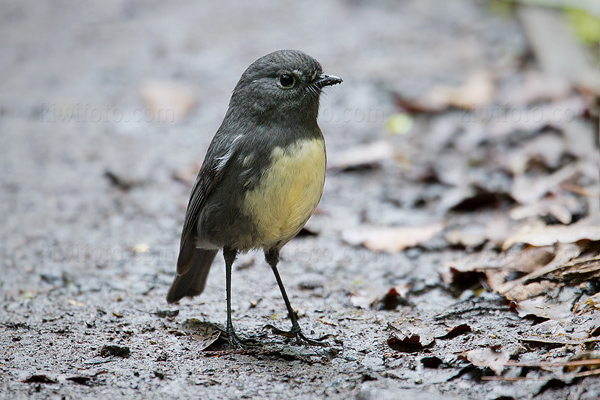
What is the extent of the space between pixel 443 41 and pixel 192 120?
3.24 metres

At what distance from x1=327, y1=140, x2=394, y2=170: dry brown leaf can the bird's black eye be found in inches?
97.8

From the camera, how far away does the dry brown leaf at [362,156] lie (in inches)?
241

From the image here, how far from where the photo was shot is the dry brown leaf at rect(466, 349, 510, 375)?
9.62 ft

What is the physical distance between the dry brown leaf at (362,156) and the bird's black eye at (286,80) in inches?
97.8

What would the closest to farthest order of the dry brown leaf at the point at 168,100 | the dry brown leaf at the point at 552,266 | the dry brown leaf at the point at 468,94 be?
the dry brown leaf at the point at 552,266, the dry brown leaf at the point at 468,94, the dry brown leaf at the point at 168,100

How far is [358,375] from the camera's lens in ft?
10.2

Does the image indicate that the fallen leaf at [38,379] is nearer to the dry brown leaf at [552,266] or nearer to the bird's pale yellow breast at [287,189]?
the bird's pale yellow breast at [287,189]

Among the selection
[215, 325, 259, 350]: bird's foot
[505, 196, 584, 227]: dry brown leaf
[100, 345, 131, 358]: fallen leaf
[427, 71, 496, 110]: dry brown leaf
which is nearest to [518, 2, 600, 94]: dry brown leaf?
[427, 71, 496, 110]: dry brown leaf

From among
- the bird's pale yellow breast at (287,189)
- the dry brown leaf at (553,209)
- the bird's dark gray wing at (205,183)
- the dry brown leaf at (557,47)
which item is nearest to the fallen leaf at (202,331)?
the bird's dark gray wing at (205,183)

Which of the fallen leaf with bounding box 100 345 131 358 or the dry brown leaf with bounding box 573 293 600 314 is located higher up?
the fallen leaf with bounding box 100 345 131 358

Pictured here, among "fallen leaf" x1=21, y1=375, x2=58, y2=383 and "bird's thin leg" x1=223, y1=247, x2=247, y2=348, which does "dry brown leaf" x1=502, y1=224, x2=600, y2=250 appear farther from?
"fallen leaf" x1=21, y1=375, x2=58, y2=383

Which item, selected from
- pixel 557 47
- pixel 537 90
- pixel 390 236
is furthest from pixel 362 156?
pixel 557 47

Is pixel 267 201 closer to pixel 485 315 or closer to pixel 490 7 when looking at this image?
pixel 485 315

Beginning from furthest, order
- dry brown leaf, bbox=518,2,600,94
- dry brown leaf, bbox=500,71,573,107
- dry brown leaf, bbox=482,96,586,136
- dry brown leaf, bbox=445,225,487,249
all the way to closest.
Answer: dry brown leaf, bbox=518,2,600,94 < dry brown leaf, bbox=500,71,573,107 < dry brown leaf, bbox=482,96,586,136 < dry brown leaf, bbox=445,225,487,249
